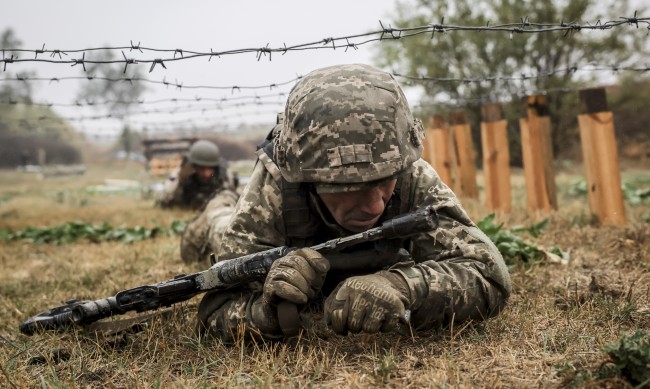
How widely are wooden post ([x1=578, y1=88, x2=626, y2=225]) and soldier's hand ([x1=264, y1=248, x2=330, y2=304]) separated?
13.6 feet

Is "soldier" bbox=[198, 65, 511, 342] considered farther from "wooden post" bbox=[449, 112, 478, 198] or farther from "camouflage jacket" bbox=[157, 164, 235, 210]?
"camouflage jacket" bbox=[157, 164, 235, 210]

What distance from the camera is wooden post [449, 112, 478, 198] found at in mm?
7956

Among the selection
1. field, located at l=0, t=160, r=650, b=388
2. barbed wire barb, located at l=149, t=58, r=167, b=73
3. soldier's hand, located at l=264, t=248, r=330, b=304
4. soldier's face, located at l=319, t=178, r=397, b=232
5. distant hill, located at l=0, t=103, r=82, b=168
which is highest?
distant hill, located at l=0, t=103, r=82, b=168

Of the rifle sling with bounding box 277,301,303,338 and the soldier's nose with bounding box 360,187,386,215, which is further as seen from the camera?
the soldier's nose with bounding box 360,187,386,215

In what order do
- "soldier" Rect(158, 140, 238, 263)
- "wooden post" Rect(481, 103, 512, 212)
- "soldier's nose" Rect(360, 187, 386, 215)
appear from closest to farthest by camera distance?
"soldier's nose" Rect(360, 187, 386, 215)
"soldier" Rect(158, 140, 238, 263)
"wooden post" Rect(481, 103, 512, 212)

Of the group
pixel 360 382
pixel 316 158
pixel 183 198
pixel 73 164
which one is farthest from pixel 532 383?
pixel 73 164

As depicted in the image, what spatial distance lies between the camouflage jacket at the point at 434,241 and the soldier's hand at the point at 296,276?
39 centimetres

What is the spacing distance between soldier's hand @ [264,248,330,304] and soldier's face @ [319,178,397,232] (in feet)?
0.83

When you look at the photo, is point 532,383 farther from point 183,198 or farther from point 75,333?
point 183,198

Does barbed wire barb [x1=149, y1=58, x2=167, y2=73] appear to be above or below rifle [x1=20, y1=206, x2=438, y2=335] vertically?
above

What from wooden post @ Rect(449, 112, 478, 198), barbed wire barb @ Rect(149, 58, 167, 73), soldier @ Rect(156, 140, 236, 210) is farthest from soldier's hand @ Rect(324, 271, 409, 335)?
soldier @ Rect(156, 140, 236, 210)

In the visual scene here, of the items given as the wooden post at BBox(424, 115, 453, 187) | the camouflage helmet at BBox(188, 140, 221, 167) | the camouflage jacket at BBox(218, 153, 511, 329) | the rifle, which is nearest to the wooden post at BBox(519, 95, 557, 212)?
the wooden post at BBox(424, 115, 453, 187)

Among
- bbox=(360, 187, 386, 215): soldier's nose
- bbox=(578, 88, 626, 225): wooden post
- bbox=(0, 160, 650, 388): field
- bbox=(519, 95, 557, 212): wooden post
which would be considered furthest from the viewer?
bbox=(519, 95, 557, 212): wooden post

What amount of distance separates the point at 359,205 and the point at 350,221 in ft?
0.32
